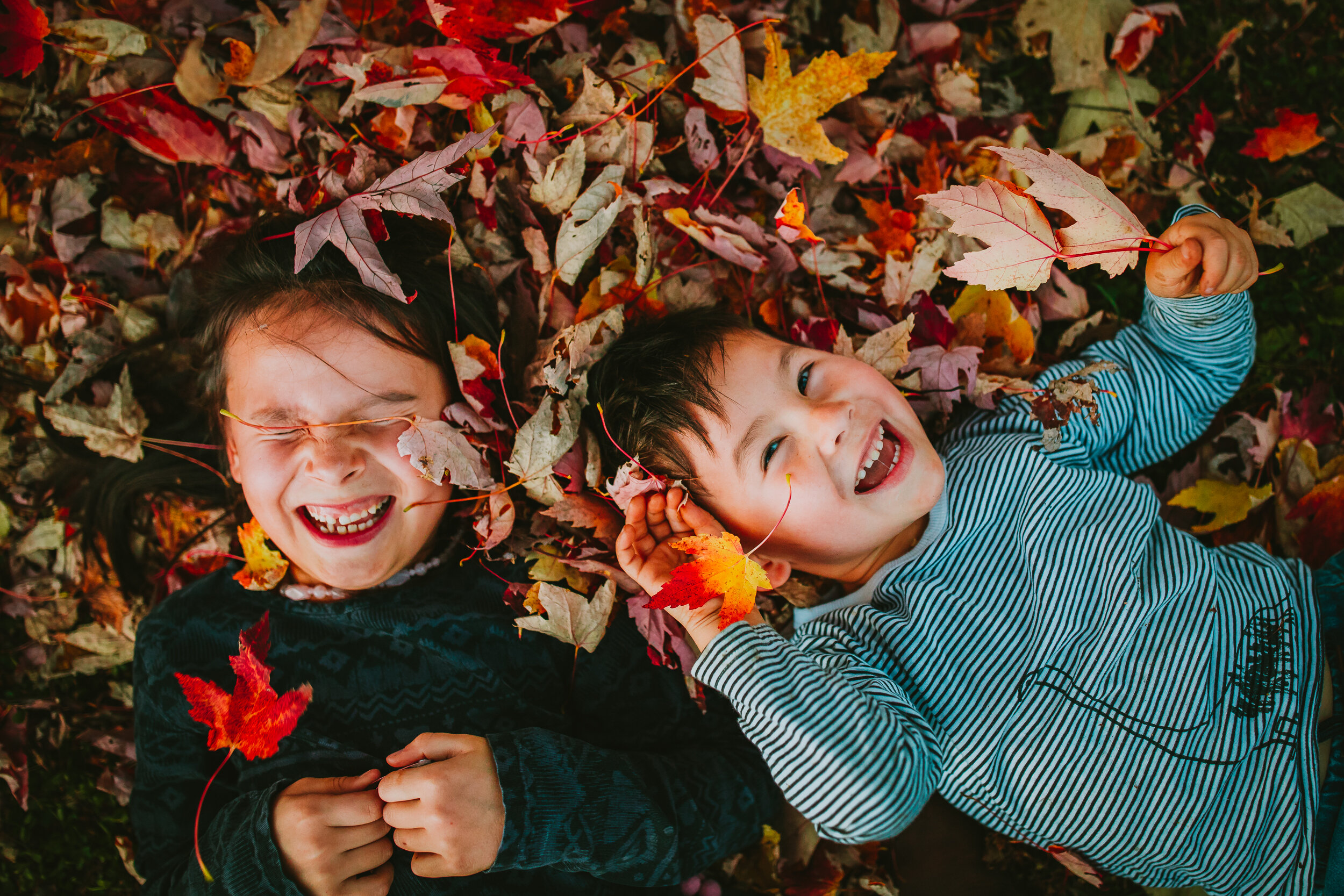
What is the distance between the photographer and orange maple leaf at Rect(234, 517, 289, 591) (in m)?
2.02

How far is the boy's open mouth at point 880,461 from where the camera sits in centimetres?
175

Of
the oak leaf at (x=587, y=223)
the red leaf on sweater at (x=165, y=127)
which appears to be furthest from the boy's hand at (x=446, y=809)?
the red leaf on sweater at (x=165, y=127)

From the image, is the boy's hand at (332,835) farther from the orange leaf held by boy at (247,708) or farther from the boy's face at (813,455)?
the boy's face at (813,455)

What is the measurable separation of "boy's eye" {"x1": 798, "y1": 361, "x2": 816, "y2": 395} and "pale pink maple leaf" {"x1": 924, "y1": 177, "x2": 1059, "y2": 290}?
0.47 metres

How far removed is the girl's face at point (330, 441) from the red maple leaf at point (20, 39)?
836mm

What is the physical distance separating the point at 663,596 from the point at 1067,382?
1.13 meters

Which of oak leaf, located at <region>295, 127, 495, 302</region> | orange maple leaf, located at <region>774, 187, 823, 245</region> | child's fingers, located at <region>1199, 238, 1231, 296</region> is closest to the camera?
child's fingers, located at <region>1199, 238, 1231, 296</region>

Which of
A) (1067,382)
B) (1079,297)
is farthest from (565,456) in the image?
(1079,297)

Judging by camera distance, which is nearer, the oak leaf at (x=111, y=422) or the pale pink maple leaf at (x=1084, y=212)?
the pale pink maple leaf at (x=1084, y=212)

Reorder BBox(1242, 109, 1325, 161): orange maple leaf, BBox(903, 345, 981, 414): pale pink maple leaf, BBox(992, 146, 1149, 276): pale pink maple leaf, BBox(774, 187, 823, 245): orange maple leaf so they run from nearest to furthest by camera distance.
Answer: BBox(992, 146, 1149, 276): pale pink maple leaf, BBox(774, 187, 823, 245): orange maple leaf, BBox(903, 345, 981, 414): pale pink maple leaf, BBox(1242, 109, 1325, 161): orange maple leaf

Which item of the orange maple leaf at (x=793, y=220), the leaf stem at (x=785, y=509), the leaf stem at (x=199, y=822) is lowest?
the leaf stem at (x=199, y=822)

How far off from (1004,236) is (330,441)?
1.42 metres

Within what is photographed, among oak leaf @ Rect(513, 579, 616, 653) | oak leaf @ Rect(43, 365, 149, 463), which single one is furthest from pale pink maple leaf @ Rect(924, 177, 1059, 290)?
oak leaf @ Rect(43, 365, 149, 463)

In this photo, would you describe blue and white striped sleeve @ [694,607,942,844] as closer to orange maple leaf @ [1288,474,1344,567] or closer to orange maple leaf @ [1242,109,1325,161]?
orange maple leaf @ [1288,474,1344,567]
